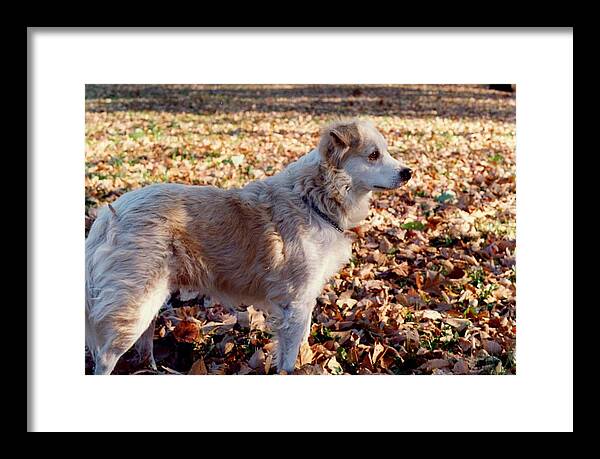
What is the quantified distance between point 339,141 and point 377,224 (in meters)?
3.06

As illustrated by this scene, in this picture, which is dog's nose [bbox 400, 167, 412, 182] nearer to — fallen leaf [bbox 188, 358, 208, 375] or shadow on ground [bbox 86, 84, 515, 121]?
fallen leaf [bbox 188, 358, 208, 375]

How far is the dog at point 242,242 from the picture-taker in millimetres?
4387

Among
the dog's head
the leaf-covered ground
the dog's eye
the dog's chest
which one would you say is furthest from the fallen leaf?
the dog's eye

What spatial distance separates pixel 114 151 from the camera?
412 inches

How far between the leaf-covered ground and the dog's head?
52.3 inches

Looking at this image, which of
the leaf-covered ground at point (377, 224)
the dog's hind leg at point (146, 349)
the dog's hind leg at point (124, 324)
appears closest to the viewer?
the dog's hind leg at point (124, 324)

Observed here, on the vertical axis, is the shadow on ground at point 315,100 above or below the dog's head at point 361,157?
A: above

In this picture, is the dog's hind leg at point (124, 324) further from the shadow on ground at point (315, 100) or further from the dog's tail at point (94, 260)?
the shadow on ground at point (315, 100)

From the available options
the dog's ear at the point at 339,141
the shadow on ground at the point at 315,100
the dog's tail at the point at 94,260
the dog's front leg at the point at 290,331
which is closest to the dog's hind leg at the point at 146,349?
the dog's tail at the point at 94,260

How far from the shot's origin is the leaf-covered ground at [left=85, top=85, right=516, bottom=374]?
5270mm

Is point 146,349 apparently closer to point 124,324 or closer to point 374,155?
point 124,324
